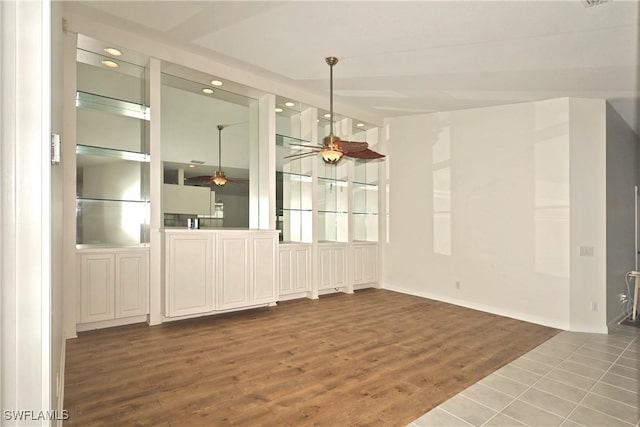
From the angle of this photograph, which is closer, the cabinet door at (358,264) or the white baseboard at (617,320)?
the white baseboard at (617,320)

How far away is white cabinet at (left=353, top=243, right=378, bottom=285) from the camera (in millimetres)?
6688

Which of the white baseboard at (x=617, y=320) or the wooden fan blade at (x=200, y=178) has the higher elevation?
the wooden fan blade at (x=200, y=178)

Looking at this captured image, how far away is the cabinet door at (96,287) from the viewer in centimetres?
390

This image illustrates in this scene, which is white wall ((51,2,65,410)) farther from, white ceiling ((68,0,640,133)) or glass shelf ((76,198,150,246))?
glass shelf ((76,198,150,246))

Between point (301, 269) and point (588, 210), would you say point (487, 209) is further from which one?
point (301, 269)

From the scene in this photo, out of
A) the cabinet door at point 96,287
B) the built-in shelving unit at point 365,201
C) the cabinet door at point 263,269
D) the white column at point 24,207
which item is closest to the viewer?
the white column at point 24,207

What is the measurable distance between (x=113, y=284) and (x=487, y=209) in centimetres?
545

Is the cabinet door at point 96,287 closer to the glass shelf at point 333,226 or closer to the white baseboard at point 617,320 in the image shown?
the glass shelf at point 333,226

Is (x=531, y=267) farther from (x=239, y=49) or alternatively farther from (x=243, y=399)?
(x=239, y=49)

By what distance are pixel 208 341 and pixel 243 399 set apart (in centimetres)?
138

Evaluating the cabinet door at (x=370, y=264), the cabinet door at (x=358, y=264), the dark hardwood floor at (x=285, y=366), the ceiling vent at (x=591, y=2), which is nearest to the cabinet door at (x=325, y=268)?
the cabinet door at (x=358, y=264)

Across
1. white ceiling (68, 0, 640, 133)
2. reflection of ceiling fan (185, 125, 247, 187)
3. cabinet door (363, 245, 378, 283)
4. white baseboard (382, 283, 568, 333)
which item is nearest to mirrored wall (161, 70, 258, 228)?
reflection of ceiling fan (185, 125, 247, 187)

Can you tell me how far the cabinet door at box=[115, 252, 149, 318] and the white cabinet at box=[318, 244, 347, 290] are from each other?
2.82 meters

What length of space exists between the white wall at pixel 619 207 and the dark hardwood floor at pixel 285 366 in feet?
4.75
